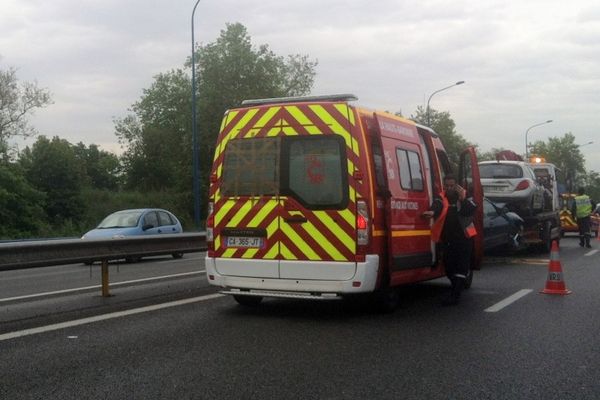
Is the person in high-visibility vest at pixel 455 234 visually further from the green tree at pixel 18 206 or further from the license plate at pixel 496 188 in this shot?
the green tree at pixel 18 206

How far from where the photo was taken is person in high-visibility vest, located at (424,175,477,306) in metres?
9.46

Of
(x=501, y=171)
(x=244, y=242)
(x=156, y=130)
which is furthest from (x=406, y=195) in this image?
(x=156, y=130)

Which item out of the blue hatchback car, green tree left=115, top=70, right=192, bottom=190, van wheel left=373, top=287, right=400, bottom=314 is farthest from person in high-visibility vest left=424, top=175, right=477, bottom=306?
green tree left=115, top=70, right=192, bottom=190

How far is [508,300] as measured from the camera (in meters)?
9.88

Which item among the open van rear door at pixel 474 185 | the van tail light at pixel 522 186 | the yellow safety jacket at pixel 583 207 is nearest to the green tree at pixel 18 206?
the yellow safety jacket at pixel 583 207

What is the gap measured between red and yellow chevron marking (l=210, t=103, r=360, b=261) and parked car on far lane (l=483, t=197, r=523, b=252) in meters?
7.98

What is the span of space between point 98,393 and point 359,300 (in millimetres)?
5016

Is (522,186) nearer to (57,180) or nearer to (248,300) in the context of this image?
(248,300)

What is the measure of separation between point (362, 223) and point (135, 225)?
12171 millimetres

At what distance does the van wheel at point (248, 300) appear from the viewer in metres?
9.04

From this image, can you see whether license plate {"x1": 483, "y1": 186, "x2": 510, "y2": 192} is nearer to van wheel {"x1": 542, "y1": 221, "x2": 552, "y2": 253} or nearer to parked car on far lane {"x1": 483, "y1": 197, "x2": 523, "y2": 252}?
parked car on far lane {"x1": 483, "y1": 197, "x2": 523, "y2": 252}

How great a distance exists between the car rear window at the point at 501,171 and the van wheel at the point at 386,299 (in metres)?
10.6

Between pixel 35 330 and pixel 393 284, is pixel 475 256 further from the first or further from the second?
pixel 35 330

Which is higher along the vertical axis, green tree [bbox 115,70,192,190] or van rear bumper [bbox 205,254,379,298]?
green tree [bbox 115,70,192,190]
